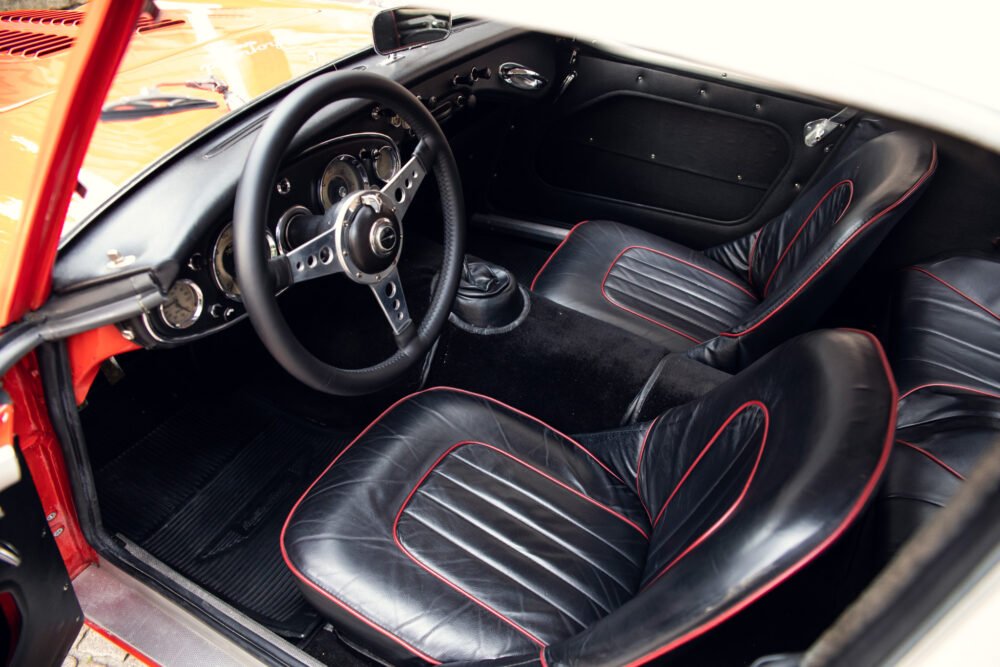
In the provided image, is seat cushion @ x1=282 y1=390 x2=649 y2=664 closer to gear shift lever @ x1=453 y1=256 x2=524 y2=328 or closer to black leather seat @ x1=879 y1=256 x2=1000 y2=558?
gear shift lever @ x1=453 y1=256 x2=524 y2=328

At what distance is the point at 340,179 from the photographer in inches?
55.9

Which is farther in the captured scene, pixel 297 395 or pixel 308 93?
pixel 297 395

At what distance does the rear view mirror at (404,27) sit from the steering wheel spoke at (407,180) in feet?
0.63

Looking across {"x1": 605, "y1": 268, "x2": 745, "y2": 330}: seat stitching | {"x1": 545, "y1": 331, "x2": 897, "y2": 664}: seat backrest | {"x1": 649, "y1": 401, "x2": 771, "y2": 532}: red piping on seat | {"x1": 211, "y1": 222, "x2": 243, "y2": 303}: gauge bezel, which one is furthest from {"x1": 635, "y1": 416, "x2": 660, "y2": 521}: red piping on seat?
{"x1": 211, "y1": 222, "x2": 243, "y2": 303}: gauge bezel

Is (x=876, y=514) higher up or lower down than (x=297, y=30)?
lower down

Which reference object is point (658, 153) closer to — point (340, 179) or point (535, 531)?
point (340, 179)

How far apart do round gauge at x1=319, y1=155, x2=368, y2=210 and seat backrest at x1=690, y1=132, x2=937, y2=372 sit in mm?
918

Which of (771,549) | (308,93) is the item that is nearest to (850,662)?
(771,549)

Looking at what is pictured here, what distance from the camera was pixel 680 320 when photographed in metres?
1.88

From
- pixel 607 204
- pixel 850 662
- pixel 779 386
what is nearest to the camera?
pixel 850 662

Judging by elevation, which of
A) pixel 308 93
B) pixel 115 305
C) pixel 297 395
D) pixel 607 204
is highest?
pixel 308 93

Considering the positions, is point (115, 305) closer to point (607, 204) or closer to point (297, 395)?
point (297, 395)

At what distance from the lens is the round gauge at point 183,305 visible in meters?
1.09

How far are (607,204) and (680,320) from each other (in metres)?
0.75
